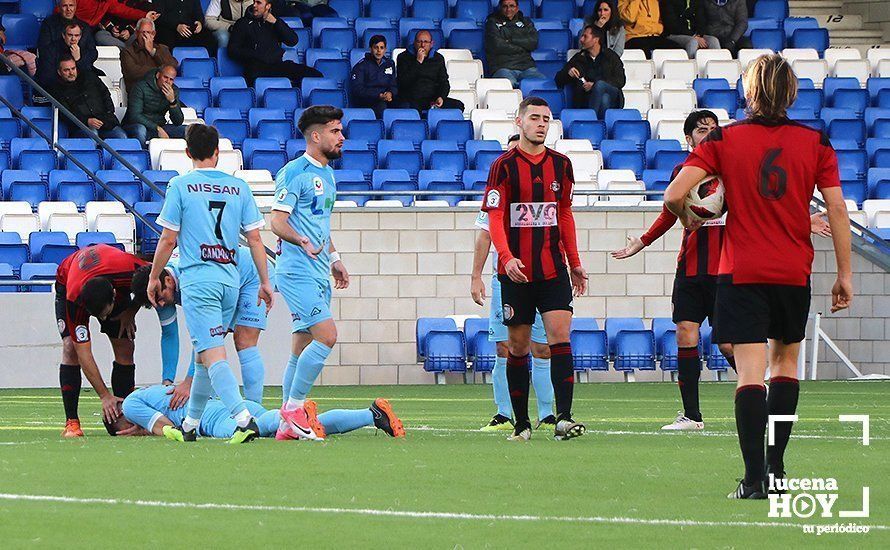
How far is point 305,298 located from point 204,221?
0.85m

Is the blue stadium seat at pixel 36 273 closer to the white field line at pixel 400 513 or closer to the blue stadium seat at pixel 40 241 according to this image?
the blue stadium seat at pixel 40 241

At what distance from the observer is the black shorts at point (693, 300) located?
417 inches

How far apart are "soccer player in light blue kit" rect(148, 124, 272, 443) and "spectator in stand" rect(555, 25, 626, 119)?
Result: 45.8 ft

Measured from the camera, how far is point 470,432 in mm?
10414

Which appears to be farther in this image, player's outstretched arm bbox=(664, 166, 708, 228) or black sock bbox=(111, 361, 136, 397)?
black sock bbox=(111, 361, 136, 397)

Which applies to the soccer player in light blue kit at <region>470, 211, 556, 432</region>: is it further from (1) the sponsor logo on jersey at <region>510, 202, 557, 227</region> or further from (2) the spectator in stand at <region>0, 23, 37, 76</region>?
(2) the spectator in stand at <region>0, 23, 37, 76</region>

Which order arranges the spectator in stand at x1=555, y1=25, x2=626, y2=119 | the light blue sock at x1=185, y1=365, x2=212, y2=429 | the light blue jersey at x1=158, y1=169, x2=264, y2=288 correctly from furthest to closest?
the spectator in stand at x1=555, y1=25, x2=626, y2=119, the light blue sock at x1=185, y1=365, x2=212, y2=429, the light blue jersey at x1=158, y1=169, x2=264, y2=288

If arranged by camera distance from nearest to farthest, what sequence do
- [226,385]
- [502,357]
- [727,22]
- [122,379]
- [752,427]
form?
1. [752,427]
2. [226,385]
3. [122,379]
4. [502,357]
5. [727,22]

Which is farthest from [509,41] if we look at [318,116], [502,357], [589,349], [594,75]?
[318,116]

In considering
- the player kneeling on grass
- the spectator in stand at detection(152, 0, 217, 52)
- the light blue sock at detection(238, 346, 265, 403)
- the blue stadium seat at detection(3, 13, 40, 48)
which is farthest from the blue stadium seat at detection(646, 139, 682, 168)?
the light blue sock at detection(238, 346, 265, 403)

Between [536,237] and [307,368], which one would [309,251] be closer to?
[307,368]

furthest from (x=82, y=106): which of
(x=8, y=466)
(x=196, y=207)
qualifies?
(x=8, y=466)

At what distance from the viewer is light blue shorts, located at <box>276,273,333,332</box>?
9.55 meters

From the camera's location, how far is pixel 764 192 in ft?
20.3
